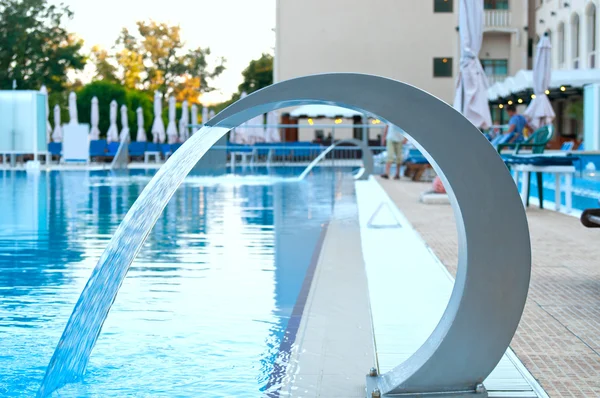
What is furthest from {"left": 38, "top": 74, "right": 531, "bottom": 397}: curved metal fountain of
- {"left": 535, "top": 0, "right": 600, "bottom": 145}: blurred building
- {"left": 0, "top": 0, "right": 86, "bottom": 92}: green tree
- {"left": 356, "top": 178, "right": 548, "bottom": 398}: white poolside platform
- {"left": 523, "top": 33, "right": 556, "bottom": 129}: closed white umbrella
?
{"left": 0, "top": 0, "right": 86, "bottom": 92}: green tree

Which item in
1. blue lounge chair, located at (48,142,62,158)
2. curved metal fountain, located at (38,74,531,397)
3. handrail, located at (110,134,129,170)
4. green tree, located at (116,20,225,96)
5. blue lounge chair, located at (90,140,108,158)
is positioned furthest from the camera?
green tree, located at (116,20,225,96)

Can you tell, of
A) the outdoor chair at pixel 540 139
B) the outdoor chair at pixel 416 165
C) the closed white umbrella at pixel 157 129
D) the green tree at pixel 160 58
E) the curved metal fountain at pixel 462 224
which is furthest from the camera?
the green tree at pixel 160 58

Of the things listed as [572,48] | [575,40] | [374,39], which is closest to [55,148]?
[374,39]

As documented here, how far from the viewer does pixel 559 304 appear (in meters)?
4.74

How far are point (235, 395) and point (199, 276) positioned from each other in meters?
2.82

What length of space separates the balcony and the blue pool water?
30884mm

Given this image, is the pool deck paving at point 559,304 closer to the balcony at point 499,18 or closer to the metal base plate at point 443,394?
the metal base plate at point 443,394

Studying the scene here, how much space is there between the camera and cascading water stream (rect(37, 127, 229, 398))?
10.7ft

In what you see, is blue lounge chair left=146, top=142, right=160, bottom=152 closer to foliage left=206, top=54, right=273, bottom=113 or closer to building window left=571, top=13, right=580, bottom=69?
building window left=571, top=13, right=580, bottom=69

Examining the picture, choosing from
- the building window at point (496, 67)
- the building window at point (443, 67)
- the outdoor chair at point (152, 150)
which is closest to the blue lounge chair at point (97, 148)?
the outdoor chair at point (152, 150)

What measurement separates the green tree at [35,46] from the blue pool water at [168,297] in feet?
138

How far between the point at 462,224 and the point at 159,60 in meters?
62.5

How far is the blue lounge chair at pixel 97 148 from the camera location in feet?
103

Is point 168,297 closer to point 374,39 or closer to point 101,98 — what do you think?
point 374,39
